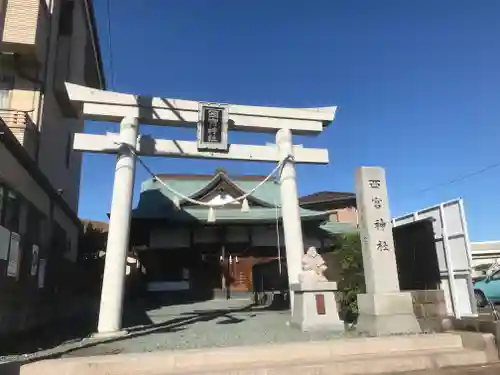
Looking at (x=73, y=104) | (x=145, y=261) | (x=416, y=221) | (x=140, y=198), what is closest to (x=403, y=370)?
(x=416, y=221)

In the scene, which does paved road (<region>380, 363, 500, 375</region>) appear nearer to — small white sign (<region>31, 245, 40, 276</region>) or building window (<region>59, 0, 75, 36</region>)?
small white sign (<region>31, 245, 40, 276</region>)

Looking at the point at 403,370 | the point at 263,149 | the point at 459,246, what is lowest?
the point at 403,370

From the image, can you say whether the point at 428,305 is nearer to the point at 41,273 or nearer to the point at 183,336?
the point at 183,336

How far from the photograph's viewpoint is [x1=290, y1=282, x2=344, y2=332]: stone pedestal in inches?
340

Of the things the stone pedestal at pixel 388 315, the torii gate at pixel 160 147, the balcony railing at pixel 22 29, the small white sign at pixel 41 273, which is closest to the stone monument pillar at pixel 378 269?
the stone pedestal at pixel 388 315

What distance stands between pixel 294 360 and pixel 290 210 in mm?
5188

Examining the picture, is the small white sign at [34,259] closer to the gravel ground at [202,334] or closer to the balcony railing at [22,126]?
the balcony railing at [22,126]

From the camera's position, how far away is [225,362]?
18.7ft

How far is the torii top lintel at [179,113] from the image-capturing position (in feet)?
32.7

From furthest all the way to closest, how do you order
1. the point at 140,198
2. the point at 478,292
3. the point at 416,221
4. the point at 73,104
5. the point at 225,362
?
the point at 140,198 < the point at 478,292 < the point at 73,104 < the point at 416,221 < the point at 225,362

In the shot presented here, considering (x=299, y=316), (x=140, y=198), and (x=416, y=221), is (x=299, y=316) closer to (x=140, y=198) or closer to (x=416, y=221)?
(x=416, y=221)

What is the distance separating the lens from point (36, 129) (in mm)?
11602

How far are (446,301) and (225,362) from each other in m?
6.23

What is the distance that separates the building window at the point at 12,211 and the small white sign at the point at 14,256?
0.61 ft
